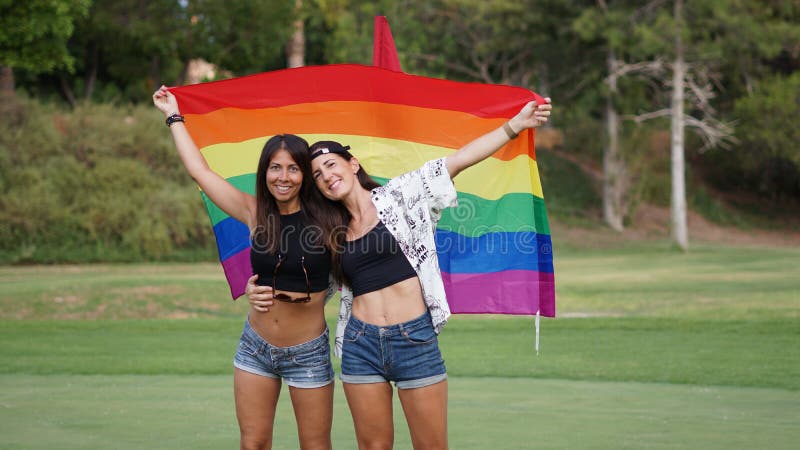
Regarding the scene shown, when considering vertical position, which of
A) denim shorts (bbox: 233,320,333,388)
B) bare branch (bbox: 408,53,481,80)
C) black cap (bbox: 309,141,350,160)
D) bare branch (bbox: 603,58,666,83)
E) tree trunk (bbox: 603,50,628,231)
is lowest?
denim shorts (bbox: 233,320,333,388)

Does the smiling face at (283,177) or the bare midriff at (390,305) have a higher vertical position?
the smiling face at (283,177)

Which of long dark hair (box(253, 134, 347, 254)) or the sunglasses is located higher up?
long dark hair (box(253, 134, 347, 254))

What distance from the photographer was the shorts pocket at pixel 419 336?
4430 millimetres

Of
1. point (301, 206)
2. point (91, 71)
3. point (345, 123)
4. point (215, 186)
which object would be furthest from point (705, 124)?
point (301, 206)

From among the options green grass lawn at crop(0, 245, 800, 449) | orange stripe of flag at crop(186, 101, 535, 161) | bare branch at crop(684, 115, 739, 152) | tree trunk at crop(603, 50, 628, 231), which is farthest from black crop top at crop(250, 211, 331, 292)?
tree trunk at crop(603, 50, 628, 231)

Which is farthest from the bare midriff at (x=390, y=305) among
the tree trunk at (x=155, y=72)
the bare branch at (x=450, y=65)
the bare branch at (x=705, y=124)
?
the bare branch at (x=450, y=65)

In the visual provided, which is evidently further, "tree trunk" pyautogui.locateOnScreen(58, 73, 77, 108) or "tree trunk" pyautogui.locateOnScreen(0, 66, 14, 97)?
"tree trunk" pyautogui.locateOnScreen(58, 73, 77, 108)

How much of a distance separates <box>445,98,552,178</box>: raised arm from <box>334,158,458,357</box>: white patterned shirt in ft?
0.23

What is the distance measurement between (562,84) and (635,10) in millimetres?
6591

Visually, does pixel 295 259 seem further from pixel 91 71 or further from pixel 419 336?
pixel 91 71

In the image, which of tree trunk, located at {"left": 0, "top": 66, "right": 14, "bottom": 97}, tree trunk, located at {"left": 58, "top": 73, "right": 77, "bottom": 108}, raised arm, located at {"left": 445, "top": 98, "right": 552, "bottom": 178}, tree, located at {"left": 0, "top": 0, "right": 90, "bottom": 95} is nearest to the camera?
raised arm, located at {"left": 445, "top": 98, "right": 552, "bottom": 178}

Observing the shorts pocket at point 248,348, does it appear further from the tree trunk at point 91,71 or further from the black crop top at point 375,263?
the tree trunk at point 91,71

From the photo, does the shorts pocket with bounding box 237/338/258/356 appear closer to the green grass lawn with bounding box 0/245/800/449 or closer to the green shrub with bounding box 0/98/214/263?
the green grass lawn with bounding box 0/245/800/449

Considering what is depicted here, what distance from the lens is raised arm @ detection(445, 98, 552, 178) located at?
475cm
